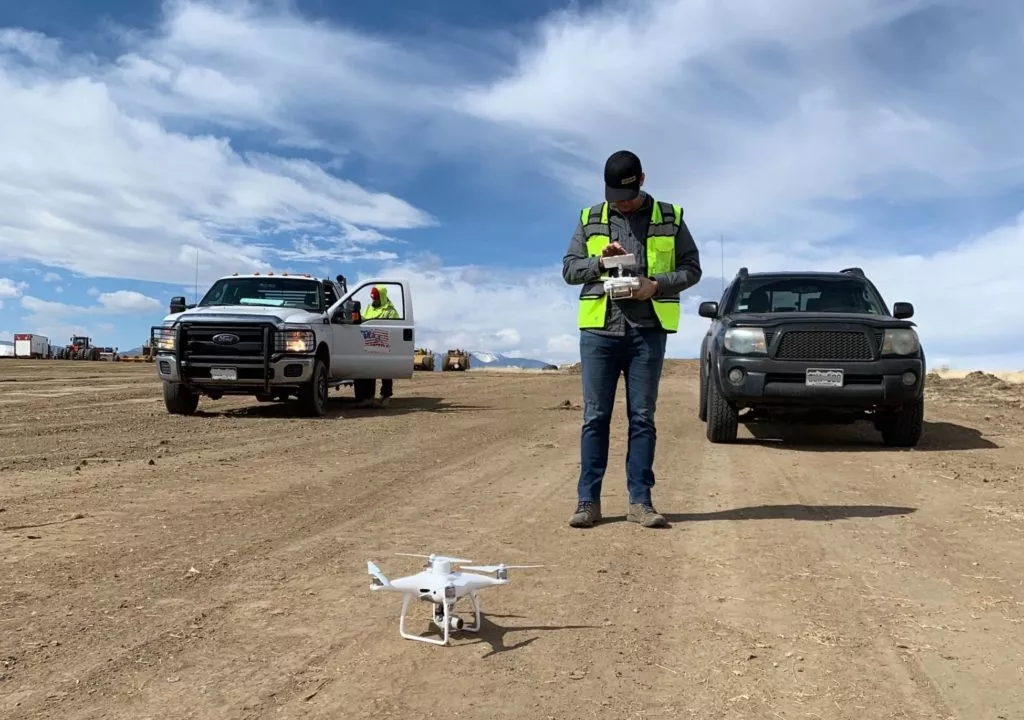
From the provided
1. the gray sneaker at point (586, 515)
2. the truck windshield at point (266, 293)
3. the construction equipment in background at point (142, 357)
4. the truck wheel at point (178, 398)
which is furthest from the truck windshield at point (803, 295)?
the construction equipment in background at point (142, 357)

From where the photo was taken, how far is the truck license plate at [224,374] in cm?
1160

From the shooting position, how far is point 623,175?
15.9ft

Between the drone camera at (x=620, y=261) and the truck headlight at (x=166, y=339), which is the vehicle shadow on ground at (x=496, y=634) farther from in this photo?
the truck headlight at (x=166, y=339)

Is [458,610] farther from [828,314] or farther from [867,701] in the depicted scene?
[828,314]

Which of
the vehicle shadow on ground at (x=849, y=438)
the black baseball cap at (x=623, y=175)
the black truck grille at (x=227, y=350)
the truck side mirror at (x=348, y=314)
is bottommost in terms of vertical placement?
the vehicle shadow on ground at (x=849, y=438)

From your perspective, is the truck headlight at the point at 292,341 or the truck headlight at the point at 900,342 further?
the truck headlight at the point at 292,341

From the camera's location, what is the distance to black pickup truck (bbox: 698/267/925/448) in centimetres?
834

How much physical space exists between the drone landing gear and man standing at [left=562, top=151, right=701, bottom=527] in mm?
1908

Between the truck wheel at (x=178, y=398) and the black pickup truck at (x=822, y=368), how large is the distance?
7.21 m

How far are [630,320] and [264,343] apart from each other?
7791 millimetres

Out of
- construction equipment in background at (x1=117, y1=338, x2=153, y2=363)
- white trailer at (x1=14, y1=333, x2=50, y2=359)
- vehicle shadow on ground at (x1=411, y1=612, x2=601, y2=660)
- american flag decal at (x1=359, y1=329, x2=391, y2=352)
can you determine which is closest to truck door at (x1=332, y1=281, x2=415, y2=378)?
american flag decal at (x1=359, y1=329, x2=391, y2=352)

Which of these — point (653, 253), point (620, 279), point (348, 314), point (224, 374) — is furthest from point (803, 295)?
point (224, 374)

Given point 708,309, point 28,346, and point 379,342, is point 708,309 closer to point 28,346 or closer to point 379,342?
point 379,342

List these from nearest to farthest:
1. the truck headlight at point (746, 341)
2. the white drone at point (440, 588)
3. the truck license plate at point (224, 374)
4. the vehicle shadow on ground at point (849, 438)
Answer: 1. the white drone at point (440, 588)
2. the truck headlight at point (746, 341)
3. the vehicle shadow on ground at point (849, 438)
4. the truck license plate at point (224, 374)
